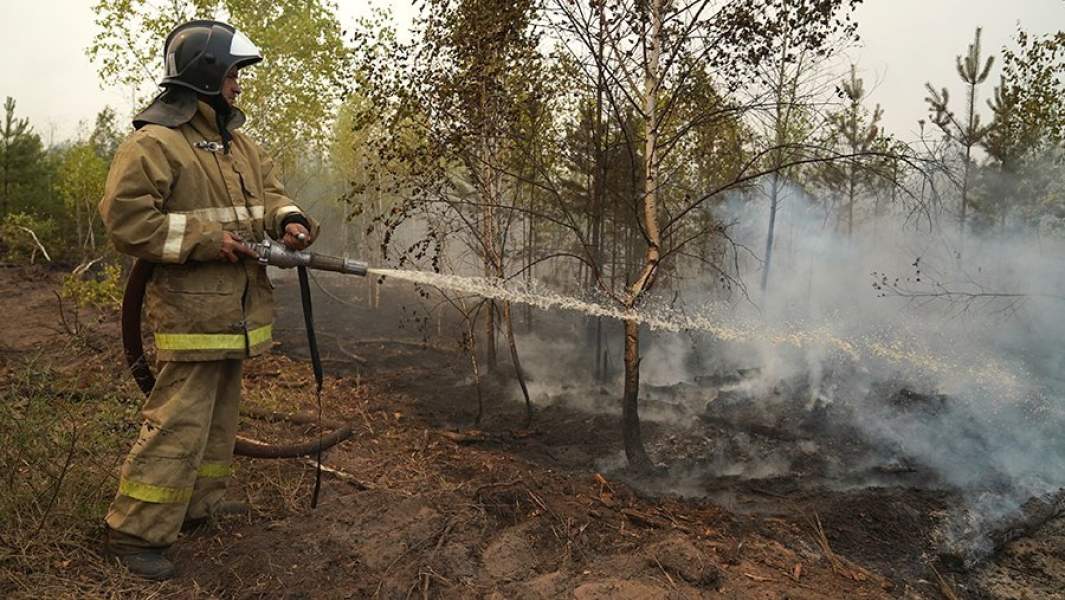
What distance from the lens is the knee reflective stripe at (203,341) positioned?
112 inches

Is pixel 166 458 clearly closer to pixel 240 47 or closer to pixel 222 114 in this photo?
pixel 222 114

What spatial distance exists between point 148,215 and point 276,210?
70 centimetres

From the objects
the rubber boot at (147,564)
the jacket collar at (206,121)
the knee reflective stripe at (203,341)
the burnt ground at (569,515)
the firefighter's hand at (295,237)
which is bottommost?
the burnt ground at (569,515)

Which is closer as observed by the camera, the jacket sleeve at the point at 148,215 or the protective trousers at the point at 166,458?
the jacket sleeve at the point at 148,215

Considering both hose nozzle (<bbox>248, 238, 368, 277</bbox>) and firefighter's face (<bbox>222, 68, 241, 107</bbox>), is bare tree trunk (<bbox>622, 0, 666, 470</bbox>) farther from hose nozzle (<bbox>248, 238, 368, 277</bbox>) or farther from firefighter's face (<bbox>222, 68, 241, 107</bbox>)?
firefighter's face (<bbox>222, 68, 241, 107</bbox>)

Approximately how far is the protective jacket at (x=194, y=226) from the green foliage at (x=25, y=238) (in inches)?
499

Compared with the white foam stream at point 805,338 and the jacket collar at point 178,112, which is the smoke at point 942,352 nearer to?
the white foam stream at point 805,338

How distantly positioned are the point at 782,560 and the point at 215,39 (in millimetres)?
Result: 4191

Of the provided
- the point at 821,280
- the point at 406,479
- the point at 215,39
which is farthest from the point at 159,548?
the point at 821,280

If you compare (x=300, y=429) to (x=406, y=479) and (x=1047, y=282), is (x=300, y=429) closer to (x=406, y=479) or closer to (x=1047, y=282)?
(x=406, y=479)

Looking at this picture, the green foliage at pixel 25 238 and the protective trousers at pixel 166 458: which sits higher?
the green foliage at pixel 25 238

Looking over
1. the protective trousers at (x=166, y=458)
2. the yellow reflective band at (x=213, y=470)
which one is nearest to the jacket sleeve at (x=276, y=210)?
the protective trousers at (x=166, y=458)

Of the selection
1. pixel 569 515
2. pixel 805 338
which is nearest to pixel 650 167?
pixel 569 515

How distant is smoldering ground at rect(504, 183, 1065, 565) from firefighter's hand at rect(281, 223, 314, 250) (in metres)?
3.07
